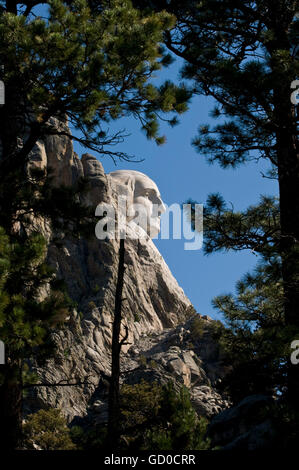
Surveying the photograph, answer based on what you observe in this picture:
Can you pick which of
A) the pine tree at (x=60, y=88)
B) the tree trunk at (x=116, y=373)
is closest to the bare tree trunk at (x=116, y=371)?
the tree trunk at (x=116, y=373)

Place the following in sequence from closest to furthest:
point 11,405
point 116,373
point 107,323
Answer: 1. point 11,405
2. point 116,373
3. point 107,323

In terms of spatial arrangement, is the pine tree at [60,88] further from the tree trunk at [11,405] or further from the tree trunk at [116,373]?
the tree trunk at [116,373]

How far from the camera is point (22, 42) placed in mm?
7535

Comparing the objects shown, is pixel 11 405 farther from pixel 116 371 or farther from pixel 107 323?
pixel 107 323

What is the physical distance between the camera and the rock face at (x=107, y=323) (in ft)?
146

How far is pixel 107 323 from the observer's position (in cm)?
5381

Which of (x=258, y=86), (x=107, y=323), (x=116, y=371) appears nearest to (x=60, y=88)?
(x=258, y=86)

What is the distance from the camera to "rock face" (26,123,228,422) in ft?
146

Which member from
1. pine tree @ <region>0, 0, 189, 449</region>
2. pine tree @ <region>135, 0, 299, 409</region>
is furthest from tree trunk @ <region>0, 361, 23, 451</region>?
pine tree @ <region>135, 0, 299, 409</region>

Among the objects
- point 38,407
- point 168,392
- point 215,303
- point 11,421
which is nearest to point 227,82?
point 215,303

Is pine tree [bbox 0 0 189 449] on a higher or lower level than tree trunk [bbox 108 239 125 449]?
higher

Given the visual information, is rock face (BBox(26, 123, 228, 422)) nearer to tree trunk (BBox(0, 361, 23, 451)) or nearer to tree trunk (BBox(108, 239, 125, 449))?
tree trunk (BBox(108, 239, 125, 449))
